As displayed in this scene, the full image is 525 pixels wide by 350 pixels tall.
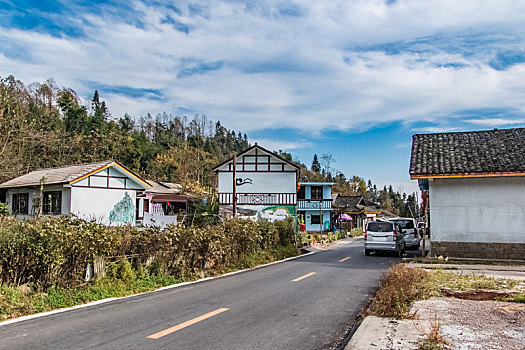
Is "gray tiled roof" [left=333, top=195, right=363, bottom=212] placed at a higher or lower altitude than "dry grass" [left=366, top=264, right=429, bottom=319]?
higher

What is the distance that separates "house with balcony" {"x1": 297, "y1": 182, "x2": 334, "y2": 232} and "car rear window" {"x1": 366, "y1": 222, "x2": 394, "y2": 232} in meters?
26.4

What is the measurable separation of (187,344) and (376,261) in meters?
13.8

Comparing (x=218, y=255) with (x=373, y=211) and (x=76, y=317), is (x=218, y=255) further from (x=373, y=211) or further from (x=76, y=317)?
(x=373, y=211)

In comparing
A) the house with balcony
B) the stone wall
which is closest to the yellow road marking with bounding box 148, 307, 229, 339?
the stone wall

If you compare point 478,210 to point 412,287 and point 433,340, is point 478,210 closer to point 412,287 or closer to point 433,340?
point 412,287

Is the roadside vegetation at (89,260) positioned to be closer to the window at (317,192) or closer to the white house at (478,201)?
the white house at (478,201)

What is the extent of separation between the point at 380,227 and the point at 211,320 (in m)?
14.8

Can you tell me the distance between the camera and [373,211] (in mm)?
82125

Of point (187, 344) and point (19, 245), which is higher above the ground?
point (19, 245)

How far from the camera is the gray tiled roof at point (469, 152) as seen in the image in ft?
56.0

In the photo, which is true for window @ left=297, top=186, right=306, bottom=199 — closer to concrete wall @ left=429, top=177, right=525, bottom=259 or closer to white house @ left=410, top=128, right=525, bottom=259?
white house @ left=410, top=128, right=525, bottom=259

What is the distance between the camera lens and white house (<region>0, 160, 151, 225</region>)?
26469 mm

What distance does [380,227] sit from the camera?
20.9 metres

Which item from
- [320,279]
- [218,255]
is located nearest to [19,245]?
[218,255]
